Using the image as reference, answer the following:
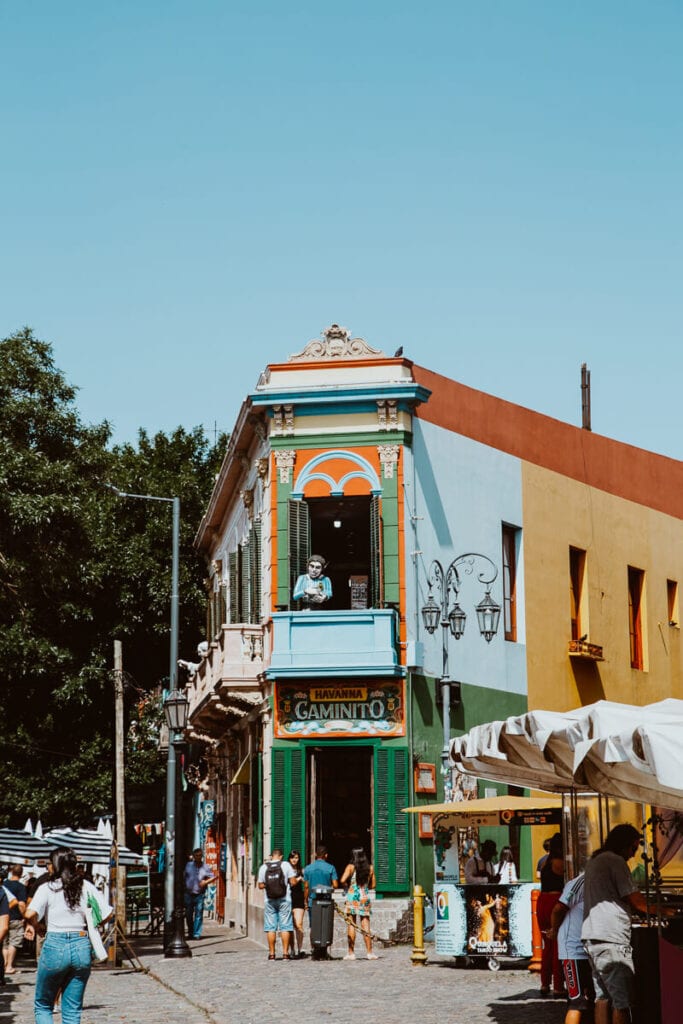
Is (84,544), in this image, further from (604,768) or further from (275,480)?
(604,768)

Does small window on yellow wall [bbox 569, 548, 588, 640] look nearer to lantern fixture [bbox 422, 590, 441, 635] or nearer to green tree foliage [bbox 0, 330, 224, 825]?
lantern fixture [bbox 422, 590, 441, 635]

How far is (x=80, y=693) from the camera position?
36.2 m

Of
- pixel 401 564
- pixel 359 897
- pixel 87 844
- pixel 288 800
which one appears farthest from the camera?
pixel 401 564

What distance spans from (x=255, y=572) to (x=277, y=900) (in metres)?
6.96

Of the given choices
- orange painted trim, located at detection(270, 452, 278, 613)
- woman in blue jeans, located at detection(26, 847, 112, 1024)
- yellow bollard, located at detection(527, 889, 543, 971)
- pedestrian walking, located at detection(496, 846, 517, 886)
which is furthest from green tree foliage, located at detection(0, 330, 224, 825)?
woman in blue jeans, located at detection(26, 847, 112, 1024)

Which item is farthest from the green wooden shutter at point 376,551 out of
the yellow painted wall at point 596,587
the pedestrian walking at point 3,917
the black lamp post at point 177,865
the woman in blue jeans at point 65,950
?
the woman in blue jeans at point 65,950

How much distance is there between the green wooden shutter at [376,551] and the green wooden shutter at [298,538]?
3.72 feet

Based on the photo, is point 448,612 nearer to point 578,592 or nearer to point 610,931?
point 578,592

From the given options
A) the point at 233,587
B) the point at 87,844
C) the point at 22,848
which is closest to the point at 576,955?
the point at 87,844

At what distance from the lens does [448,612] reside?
83.5 feet

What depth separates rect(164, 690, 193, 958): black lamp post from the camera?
22469 mm

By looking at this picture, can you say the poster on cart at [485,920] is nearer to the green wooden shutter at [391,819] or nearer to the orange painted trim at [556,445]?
the green wooden shutter at [391,819]

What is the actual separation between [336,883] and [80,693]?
537 inches

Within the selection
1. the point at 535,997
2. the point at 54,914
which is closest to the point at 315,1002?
the point at 535,997
